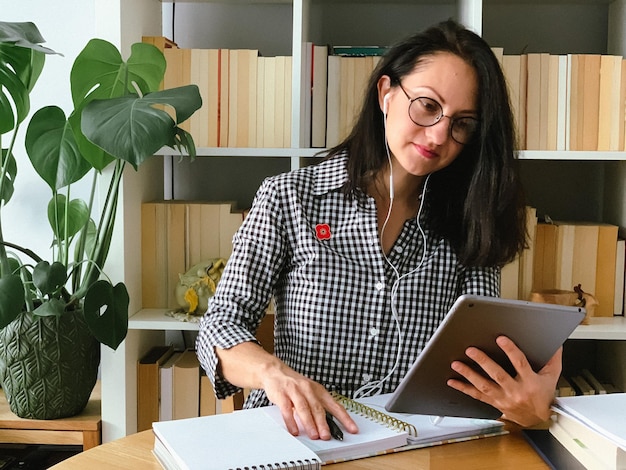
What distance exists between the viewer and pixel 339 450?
3.21ft

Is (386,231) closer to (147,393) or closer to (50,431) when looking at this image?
(147,393)

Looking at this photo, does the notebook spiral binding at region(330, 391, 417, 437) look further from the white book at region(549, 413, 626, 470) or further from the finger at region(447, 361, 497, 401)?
the white book at region(549, 413, 626, 470)

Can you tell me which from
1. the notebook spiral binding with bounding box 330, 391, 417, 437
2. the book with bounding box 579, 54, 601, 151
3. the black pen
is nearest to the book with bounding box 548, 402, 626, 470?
the notebook spiral binding with bounding box 330, 391, 417, 437

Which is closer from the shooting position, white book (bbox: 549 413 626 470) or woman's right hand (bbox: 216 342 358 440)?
white book (bbox: 549 413 626 470)

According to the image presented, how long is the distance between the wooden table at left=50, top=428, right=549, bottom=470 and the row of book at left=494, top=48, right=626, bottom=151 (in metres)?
1.00

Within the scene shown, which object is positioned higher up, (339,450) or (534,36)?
(534,36)

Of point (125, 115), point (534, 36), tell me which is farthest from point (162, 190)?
point (534, 36)

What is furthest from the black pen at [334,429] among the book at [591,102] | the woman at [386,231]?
the book at [591,102]

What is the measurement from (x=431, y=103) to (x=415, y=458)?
2.05 feet

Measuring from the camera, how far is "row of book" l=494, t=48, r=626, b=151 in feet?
6.09

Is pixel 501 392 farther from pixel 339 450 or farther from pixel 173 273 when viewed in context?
pixel 173 273

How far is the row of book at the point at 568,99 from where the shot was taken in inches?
73.1

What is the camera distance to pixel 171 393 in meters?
1.95

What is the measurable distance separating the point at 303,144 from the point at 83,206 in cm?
57
